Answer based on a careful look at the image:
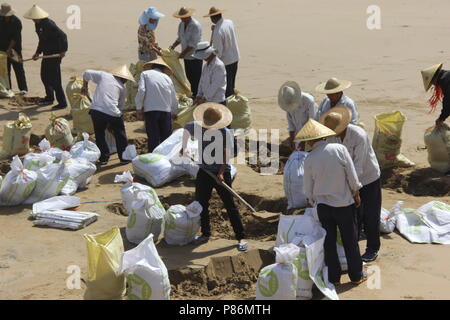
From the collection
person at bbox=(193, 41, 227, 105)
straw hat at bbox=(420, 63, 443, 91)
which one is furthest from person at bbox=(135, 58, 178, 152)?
straw hat at bbox=(420, 63, 443, 91)

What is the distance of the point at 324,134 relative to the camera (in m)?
6.36

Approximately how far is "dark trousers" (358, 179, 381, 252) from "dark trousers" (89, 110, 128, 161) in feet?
13.1

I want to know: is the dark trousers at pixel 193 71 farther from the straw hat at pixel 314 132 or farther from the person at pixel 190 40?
the straw hat at pixel 314 132

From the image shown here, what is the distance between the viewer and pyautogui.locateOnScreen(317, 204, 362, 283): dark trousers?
6.52 m

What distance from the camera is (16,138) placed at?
10250 millimetres

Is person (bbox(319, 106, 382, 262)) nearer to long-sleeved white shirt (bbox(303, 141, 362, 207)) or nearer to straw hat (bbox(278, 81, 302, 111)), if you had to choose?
long-sleeved white shirt (bbox(303, 141, 362, 207))

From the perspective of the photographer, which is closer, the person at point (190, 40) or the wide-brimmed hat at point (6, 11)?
the person at point (190, 40)

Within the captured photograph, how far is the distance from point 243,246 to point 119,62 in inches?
368

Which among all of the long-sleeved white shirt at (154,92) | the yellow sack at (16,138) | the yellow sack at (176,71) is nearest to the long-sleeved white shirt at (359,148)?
the long-sleeved white shirt at (154,92)

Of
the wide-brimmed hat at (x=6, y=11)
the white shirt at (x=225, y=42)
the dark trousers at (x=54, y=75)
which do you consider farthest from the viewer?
the wide-brimmed hat at (x=6, y=11)

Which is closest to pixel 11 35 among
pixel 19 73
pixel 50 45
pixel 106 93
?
pixel 19 73

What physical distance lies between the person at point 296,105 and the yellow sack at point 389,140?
4.62 feet

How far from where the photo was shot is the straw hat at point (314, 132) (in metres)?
6.34
